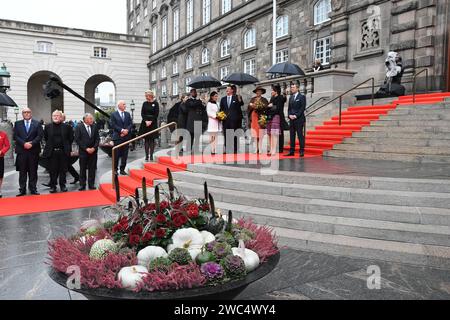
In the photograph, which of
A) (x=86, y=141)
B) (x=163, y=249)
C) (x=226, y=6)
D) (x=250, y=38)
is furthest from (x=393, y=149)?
(x=226, y=6)

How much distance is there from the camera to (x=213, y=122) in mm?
11086

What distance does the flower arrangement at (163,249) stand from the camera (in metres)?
2.58

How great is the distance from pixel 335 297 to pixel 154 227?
1.85 m

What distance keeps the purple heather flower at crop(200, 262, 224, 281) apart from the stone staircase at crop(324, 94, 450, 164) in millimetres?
8176

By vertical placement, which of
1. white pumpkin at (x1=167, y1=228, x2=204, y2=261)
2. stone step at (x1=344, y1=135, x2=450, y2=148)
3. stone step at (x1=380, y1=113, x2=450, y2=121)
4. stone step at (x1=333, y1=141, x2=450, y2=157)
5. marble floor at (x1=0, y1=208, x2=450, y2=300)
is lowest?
marble floor at (x1=0, y1=208, x2=450, y2=300)

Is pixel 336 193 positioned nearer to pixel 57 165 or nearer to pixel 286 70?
pixel 57 165

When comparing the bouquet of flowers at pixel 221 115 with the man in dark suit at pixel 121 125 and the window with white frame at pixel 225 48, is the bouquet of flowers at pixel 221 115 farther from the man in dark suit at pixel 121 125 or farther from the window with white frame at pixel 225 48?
the window with white frame at pixel 225 48

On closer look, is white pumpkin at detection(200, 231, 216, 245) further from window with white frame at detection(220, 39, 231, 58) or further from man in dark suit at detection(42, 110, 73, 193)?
window with white frame at detection(220, 39, 231, 58)

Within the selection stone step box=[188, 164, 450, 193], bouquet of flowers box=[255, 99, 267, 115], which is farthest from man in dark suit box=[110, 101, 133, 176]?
stone step box=[188, 164, 450, 193]

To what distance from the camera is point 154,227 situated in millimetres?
2977

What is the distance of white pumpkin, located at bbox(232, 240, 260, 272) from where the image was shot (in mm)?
2863

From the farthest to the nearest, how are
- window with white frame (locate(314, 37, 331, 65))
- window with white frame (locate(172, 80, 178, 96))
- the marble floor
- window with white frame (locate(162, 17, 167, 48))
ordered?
1. window with white frame (locate(162, 17, 167, 48))
2. window with white frame (locate(172, 80, 178, 96))
3. window with white frame (locate(314, 37, 331, 65))
4. the marble floor

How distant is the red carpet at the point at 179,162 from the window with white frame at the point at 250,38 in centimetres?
1310

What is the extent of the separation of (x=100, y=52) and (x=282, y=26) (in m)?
26.1
